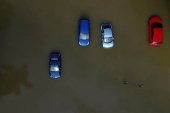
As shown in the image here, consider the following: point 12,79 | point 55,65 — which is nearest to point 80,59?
point 55,65

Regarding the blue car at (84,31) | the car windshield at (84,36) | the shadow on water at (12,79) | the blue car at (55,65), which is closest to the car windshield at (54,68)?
the blue car at (55,65)

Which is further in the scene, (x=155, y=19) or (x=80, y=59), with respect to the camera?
(x=80, y=59)

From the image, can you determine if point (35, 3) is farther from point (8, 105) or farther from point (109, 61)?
point (8, 105)

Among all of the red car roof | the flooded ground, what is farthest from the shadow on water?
the red car roof

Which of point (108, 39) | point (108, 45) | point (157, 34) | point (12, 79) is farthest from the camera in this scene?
point (12, 79)

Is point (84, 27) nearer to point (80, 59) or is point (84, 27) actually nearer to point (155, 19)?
point (80, 59)

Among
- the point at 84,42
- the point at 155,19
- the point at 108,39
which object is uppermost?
the point at 155,19

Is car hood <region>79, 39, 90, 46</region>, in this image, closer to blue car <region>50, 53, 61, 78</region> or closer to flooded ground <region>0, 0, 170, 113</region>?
flooded ground <region>0, 0, 170, 113</region>
